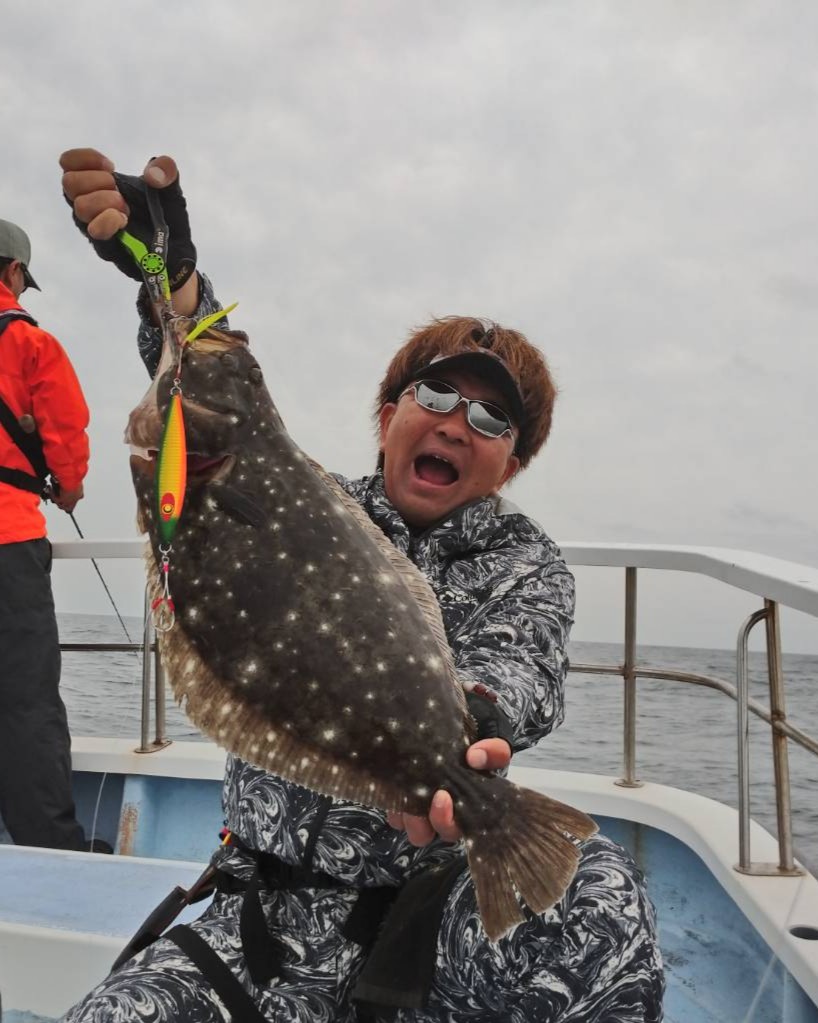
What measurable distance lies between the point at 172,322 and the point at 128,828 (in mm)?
3148

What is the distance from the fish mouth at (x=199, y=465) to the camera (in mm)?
1566

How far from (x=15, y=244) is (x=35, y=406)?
2.75 ft

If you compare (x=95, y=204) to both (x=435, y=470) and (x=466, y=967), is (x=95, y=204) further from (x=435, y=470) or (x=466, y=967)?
(x=466, y=967)

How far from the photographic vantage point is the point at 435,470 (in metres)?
2.07

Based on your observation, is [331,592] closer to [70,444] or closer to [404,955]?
[404,955]

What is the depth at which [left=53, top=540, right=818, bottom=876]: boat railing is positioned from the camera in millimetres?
2340

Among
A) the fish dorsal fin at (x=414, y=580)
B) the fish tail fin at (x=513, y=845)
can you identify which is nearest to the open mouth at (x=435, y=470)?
the fish dorsal fin at (x=414, y=580)

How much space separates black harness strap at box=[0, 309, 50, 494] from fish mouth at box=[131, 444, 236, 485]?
2331 mm

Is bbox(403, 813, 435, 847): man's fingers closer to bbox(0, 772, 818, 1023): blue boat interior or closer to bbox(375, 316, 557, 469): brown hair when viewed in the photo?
bbox(375, 316, 557, 469): brown hair

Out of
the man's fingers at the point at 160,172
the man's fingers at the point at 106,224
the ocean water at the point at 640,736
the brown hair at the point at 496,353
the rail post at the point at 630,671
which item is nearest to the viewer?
the man's fingers at the point at 106,224

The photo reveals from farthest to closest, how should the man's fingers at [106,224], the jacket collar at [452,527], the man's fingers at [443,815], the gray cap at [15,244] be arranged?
1. the gray cap at [15,244]
2. the jacket collar at [452,527]
3. the man's fingers at [106,224]
4. the man's fingers at [443,815]

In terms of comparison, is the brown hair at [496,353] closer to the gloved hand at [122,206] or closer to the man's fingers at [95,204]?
the gloved hand at [122,206]

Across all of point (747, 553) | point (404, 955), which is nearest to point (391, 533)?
point (404, 955)

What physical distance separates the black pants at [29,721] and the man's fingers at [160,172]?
2.38 m
